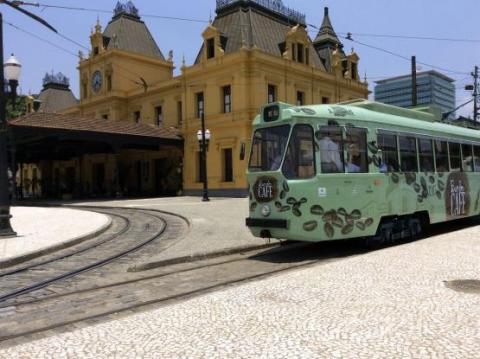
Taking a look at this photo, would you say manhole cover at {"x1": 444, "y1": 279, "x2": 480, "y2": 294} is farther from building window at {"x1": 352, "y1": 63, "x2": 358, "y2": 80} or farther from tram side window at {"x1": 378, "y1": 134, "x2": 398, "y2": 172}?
building window at {"x1": 352, "y1": 63, "x2": 358, "y2": 80}

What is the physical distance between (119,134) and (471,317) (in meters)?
30.4

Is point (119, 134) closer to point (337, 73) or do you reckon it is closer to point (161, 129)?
point (161, 129)

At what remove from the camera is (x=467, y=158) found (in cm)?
1405

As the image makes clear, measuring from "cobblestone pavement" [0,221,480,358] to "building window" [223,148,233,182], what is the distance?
1082 inches

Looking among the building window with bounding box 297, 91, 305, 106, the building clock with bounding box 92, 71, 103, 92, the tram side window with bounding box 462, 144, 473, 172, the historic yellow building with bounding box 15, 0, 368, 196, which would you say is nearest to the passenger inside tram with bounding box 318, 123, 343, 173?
the tram side window with bounding box 462, 144, 473, 172

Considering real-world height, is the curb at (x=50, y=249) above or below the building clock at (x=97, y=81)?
below

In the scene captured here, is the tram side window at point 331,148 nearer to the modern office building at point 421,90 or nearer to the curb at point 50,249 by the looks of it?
the curb at point 50,249

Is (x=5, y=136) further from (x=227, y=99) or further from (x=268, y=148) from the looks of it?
(x=227, y=99)

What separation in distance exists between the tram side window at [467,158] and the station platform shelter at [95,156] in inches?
935

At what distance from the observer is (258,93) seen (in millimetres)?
33375

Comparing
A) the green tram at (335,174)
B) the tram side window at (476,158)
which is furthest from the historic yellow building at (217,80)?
the green tram at (335,174)

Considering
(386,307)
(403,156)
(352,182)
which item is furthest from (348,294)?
(403,156)

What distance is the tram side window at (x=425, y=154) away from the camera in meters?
11.8

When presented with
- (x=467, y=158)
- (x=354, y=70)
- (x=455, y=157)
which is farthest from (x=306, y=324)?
(x=354, y=70)
